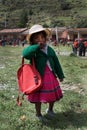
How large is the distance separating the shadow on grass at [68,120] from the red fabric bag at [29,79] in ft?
2.21

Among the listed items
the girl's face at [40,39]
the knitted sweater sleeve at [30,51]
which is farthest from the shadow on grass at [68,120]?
the girl's face at [40,39]

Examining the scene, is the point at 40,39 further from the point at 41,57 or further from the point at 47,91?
the point at 47,91

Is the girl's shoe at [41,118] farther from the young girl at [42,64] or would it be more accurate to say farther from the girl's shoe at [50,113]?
the girl's shoe at [50,113]

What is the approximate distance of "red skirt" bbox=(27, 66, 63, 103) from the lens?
7012mm

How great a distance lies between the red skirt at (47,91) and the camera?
23.0 feet

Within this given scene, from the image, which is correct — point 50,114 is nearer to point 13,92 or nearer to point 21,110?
point 21,110

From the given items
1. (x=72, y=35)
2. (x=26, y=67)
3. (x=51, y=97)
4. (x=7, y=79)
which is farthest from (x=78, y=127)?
(x=72, y=35)

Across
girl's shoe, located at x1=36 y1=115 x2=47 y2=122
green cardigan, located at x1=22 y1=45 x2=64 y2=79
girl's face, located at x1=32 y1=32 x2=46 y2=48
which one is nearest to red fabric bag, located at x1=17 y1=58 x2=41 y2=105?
green cardigan, located at x1=22 y1=45 x2=64 y2=79

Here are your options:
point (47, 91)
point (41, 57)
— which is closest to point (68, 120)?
point (47, 91)

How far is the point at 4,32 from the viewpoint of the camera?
13750 cm

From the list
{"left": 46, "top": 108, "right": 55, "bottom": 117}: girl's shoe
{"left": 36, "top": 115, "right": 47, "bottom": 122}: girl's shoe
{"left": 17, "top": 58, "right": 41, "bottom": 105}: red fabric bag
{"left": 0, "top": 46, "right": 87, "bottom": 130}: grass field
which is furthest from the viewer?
{"left": 46, "top": 108, "right": 55, "bottom": 117}: girl's shoe

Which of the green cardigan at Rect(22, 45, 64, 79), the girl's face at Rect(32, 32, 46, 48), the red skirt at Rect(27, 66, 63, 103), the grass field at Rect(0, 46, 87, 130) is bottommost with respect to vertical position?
the grass field at Rect(0, 46, 87, 130)

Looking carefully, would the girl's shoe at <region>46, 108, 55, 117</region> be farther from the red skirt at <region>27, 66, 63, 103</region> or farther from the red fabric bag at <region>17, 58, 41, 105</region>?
the red fabric bag at <region>17, 58, 41, 105</region>

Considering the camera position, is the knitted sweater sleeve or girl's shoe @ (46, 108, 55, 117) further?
girl's shoe @ (46, 108, 55, 117)
